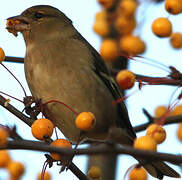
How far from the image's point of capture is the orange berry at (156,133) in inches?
83.1

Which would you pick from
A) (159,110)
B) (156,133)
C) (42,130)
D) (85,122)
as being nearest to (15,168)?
(42,130)

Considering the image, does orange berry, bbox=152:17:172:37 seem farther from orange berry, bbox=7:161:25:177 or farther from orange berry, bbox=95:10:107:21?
orange berry, bbox=7:161:25:177

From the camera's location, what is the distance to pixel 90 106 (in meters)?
3.79

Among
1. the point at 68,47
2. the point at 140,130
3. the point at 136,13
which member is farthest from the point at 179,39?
the point at 68,47

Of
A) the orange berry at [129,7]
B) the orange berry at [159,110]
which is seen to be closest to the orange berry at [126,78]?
the orange berry at [129,7]

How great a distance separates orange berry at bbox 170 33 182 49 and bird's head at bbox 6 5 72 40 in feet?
5.51

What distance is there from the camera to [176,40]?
2.77 m

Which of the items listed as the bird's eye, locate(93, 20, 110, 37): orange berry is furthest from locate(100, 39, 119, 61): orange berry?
the bird's eye

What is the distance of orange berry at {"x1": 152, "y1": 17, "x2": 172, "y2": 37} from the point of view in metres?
2.65

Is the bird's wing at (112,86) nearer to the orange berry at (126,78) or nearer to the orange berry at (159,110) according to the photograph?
the orange berry at (159,110)

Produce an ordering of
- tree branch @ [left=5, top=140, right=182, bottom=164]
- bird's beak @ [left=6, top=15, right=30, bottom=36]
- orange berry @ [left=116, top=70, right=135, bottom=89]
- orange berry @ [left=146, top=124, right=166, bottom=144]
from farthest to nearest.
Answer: bird's beak @ [left=6, top=15, right=30, bottom=36] → orange berry @ [left=116, top=70, right=135, bottom=89] → orange berry @ [left=146, top=124, right=166, bottom=144] → tree branch @ [left=5, top=140, right=182, bottom=164]

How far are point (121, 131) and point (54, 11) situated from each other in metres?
1.49

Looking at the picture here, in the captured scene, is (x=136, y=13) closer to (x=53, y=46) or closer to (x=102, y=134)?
(x=53, y=46)

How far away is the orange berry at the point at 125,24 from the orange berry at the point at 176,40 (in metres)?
0.49
